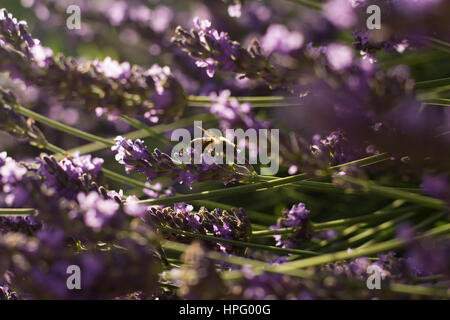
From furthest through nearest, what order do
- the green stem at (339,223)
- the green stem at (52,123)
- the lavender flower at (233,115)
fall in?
1. the green stem at (52,123)
2. the green stem at (339,223)
3. the lavender flower at (233,115)

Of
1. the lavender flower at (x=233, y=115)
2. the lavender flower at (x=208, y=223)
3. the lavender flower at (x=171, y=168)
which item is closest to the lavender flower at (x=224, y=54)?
the lavender flower at (x=233, y=115)

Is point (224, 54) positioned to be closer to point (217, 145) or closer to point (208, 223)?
point (217, 145)

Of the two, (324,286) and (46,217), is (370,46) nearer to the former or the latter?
(324,286)

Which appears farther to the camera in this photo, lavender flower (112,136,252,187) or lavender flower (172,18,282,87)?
lavender flower (112,136,252,187)

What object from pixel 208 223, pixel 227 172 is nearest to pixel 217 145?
pixel 227 172

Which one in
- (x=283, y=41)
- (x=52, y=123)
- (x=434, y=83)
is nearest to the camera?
(x=283, y=41)

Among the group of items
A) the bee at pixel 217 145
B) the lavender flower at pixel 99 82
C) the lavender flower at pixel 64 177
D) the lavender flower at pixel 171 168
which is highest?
the lavender flower at pixel 99 82

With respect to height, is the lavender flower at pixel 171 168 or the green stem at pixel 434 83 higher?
the green stem at pixel 434 83

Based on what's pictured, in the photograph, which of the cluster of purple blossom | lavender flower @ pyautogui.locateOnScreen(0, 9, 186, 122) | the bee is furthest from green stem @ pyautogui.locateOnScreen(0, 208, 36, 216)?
the bee

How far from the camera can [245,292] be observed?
76 centimetres

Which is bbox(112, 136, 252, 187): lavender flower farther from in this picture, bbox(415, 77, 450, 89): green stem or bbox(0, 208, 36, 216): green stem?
bbox(415, 77, 450, 89): green stem

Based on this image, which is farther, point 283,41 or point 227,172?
point 227,172

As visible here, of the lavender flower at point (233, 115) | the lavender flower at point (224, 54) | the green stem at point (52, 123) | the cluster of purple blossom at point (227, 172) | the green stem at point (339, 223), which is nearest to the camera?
the cluster of purple blossom at point (227, 172)

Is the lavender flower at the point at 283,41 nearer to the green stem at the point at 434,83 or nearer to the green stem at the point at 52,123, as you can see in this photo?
the green stem at the point at 434,83
